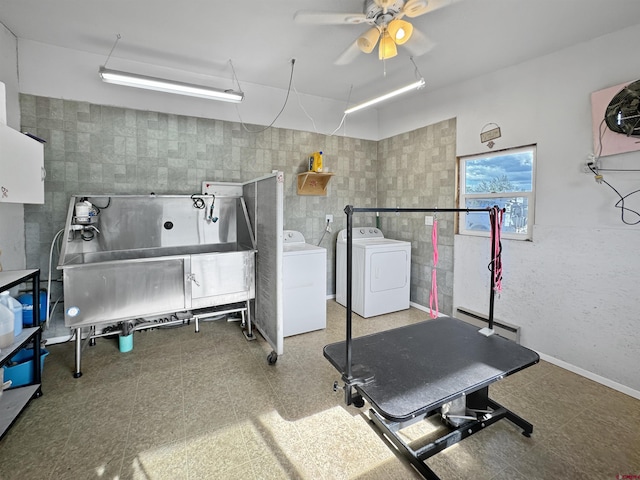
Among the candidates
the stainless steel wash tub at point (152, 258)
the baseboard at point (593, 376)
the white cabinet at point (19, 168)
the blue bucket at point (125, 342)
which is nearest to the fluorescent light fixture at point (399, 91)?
the stainless steel wash tub at point (152, 258)

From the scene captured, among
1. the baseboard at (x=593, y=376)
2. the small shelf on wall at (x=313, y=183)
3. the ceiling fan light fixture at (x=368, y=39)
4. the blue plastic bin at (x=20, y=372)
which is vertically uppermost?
the ceiling fan light fixture at (x=368, y=39)

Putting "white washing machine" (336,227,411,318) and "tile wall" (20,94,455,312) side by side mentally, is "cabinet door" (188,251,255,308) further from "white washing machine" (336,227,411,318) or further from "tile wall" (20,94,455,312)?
"white washing machine" (336,227,411,318)

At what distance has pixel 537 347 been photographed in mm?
2785

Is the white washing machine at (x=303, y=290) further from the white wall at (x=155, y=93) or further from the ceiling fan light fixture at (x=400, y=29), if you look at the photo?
the ceiling fan light fixture at (x=400, y=29)

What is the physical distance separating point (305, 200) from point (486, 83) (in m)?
2.44

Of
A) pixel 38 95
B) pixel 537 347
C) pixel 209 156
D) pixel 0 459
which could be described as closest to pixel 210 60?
pixel 209 156

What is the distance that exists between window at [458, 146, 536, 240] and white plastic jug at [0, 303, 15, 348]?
400 centimetres

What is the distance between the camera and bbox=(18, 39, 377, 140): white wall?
2766mm

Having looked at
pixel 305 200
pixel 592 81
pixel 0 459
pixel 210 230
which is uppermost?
pixel 592 81

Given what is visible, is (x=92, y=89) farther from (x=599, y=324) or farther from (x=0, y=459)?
(x=599, y=324)

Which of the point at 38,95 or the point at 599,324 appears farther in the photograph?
the point at 38,95

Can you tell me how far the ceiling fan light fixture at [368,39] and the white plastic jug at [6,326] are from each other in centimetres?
291

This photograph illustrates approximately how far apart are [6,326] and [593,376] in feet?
13.9

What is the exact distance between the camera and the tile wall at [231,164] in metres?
2.85
